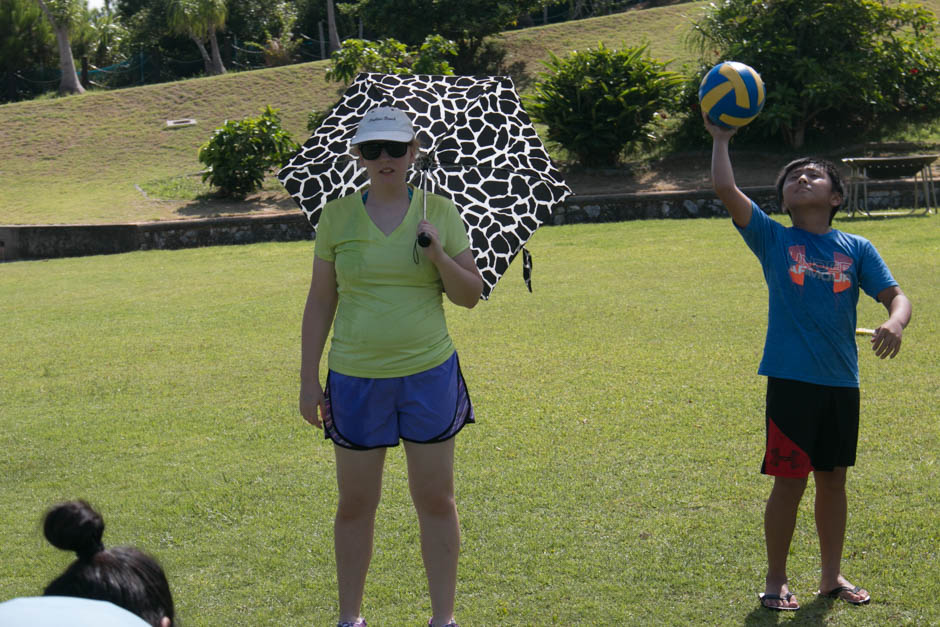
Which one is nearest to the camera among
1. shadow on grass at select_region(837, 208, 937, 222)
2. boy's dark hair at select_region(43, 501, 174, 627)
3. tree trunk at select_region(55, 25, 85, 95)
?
boy's dark hair at select_region(43, 501, 174, 627)

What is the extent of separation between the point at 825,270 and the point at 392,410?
5.34 ft

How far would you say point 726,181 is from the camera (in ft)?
11.5

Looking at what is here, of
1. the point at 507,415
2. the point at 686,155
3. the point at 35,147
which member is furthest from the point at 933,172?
the point at 35,147

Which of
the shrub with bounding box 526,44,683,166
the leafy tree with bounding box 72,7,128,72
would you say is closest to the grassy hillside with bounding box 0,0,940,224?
the shrub with bounding box 526,44,683,166

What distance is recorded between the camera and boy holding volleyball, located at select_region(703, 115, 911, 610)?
3.50 metres

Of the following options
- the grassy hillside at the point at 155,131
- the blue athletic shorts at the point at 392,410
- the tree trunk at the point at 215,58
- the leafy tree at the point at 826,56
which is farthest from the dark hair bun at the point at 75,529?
the tree trunk at the point at 215,58

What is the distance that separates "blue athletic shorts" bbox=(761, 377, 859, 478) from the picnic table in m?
12.7

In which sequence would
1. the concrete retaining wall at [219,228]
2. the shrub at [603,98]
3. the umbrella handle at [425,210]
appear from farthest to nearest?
the shrub at [603,98]
the concrete retaining wall at [219,228]
the umbrella handle at [425,210]

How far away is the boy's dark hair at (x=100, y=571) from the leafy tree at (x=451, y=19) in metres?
24.5

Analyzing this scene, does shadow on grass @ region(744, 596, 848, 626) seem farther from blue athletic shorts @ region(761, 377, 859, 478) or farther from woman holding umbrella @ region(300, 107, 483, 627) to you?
woman holding umbrella @ region(300, 107, 483, 627)

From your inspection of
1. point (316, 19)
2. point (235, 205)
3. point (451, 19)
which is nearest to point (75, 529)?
point (235, 205)

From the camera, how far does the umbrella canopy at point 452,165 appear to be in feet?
12.5

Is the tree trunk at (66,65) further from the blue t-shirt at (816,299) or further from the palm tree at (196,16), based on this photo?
the blue t-shirt at (816,299)

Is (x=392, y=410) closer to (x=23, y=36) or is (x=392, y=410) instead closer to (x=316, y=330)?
(x=316, y=330)
